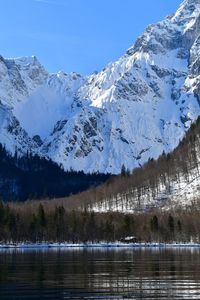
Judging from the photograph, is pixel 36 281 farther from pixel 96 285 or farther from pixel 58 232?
pixel 58 232

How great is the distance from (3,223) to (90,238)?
1120 inches

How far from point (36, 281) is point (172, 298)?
17312mm

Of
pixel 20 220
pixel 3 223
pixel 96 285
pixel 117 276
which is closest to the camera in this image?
pixel 96 285

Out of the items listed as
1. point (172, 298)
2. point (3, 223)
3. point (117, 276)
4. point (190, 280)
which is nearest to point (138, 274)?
point (117, 276)

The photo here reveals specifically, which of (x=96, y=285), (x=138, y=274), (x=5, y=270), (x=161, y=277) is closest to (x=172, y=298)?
(x=96, y=285)

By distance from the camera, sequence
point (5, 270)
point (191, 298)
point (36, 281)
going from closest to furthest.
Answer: point (191, 298) → point (36, 281) → point (5, 270)

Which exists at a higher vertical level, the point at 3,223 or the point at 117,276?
the point at 3,223

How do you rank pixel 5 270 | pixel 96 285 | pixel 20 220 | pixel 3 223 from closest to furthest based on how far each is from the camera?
pixel 96 285, pixel 5 270, pixel 3 223, pixel 20 220

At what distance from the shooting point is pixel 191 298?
45.8 metres

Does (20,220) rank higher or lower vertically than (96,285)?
higher

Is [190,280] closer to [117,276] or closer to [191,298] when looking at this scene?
[117,276]

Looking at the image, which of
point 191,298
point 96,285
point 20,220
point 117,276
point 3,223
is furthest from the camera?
point 20,220

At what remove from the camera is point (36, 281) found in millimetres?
59688

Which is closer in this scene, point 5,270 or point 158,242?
point 5,270
